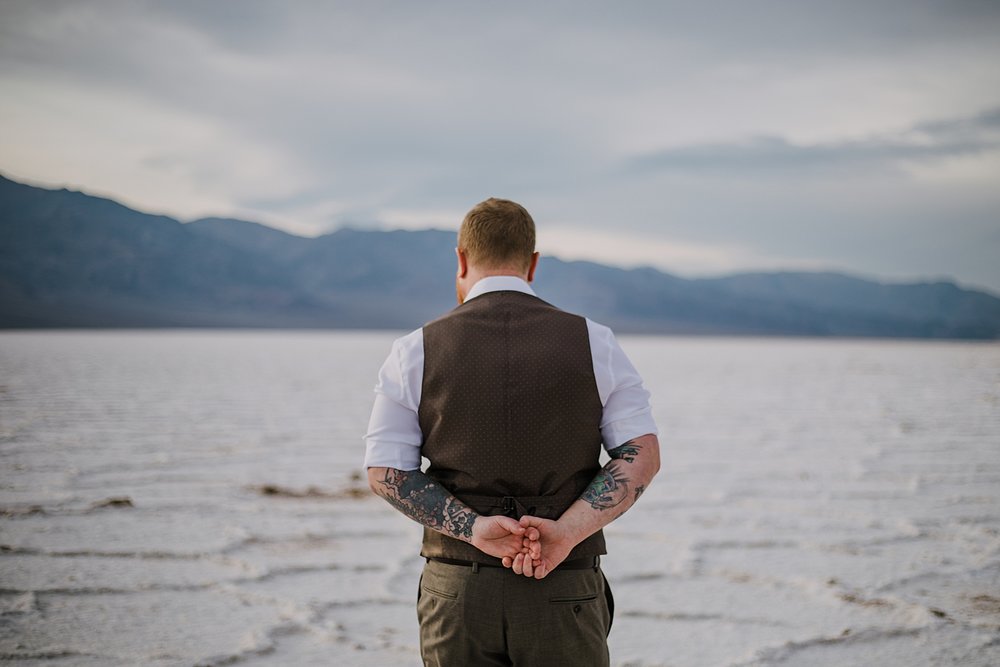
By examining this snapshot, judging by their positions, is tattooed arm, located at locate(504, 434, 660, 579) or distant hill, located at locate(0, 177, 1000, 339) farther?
distant hill, located at locate(0, 177, 1000, 339)

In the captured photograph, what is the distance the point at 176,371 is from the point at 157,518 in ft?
44.3

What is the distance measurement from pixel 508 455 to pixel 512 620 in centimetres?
30

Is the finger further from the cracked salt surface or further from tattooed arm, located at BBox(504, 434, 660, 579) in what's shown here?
the cracked salt surface

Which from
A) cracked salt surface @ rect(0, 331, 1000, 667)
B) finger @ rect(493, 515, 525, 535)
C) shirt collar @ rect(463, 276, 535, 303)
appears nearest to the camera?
finger @ rect(493, 515, 525, 535)

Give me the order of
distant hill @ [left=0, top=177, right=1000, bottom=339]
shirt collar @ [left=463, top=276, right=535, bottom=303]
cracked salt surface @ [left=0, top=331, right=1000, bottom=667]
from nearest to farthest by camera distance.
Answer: shirt collar @ [left=463, top=276, right=535, bottom=303]
cracked salt surface @ [left=0, top=331, right=1000, bottom=667]
distant hill @ [left=0, top=177, right=1000, bottom=339]

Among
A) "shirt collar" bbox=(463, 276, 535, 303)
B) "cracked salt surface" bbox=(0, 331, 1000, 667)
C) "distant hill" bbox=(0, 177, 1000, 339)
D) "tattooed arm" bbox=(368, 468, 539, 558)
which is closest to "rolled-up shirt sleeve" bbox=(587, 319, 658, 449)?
"shirt collar" bbox=(463, 276, 535, 303)

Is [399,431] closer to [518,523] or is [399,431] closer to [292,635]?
[518,523]

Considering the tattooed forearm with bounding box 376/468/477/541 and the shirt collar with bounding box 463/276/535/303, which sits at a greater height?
the shirt collar with bounding box 463/276/535/303

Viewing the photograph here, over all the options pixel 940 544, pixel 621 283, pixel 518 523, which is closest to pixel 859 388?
pixel 940 544


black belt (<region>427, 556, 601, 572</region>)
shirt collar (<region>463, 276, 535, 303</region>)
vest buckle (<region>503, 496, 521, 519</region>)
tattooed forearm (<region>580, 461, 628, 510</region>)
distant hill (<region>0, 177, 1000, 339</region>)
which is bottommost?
black belt (<region>427, 556, 601, 572</region>)

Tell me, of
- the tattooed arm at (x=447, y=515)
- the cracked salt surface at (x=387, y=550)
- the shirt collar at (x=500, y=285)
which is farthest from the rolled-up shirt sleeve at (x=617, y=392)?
the cracked salt surface at (x=387, y=550)

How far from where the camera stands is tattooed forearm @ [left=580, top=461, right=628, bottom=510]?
156 cm

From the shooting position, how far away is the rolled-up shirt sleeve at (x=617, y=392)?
1563 mm

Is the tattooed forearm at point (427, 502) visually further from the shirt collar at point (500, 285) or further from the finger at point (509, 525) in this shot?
the shirt collar at point (500, 285)
